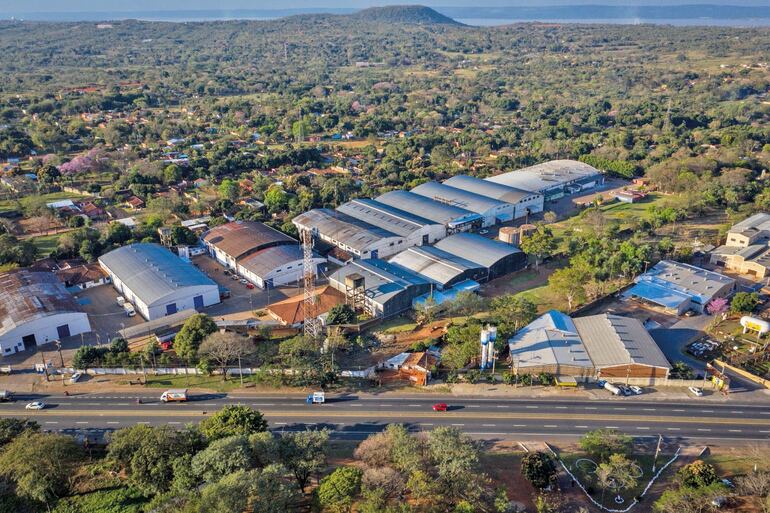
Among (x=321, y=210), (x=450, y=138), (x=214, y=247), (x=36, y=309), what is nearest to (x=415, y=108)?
(x=450, y=138)

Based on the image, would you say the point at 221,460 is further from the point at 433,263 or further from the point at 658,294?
the point at 658,294

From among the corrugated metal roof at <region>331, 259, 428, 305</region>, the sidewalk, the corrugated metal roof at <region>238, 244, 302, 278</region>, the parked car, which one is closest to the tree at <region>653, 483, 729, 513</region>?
the sidewalk

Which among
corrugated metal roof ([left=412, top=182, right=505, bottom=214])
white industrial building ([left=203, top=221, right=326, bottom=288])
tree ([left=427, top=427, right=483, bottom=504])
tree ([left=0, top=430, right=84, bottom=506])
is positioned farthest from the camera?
corrugated metal roof ([left=412, top=182, right=505, bottom=214])

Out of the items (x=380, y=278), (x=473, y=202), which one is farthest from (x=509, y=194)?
(x=380, y=278)

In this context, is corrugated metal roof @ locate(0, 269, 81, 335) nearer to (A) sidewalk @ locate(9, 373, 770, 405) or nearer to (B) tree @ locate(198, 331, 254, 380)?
(A) sidewalk @ locate(9, 373, 770, 405)

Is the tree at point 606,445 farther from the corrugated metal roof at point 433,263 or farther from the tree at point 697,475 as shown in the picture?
the corrugated metal roof at point 433,263

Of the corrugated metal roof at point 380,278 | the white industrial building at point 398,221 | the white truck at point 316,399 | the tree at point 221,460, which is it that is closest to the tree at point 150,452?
the tree at point 221,460

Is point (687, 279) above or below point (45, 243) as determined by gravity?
below
